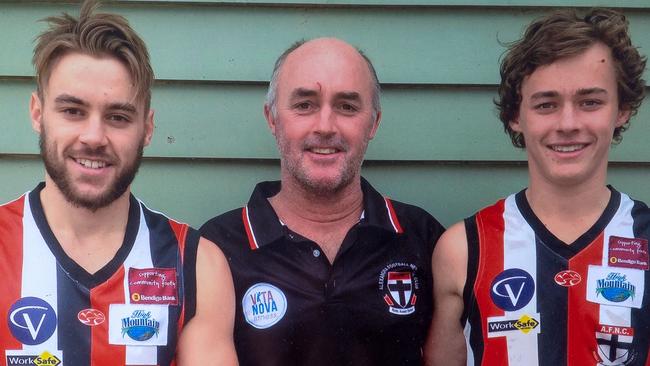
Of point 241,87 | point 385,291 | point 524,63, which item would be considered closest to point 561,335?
point 385,291

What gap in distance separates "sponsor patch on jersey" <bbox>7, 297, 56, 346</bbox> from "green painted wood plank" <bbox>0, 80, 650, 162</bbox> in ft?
2.71

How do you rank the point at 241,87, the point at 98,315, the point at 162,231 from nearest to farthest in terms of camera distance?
the point at 98,315, the point at 162,231, the point at 241,87

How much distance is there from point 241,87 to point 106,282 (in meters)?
0.97

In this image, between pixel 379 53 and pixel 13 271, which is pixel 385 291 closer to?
pixel 379 53

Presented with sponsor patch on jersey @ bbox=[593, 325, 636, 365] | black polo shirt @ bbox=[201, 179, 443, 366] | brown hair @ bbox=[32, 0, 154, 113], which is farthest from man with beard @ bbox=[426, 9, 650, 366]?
brown hair @ bbox=[32, 0, 154, 113]

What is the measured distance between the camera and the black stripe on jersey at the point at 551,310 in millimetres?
2748

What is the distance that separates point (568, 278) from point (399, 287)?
0.54m

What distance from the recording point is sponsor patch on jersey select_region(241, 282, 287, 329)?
286 centimetres

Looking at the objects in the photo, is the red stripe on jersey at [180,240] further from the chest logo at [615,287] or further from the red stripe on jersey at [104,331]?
the chest logo at [615,287]

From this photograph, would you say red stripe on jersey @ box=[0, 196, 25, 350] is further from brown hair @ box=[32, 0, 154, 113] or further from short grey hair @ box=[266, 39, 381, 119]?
short grey hair @ box=[266, 39, 381, 119]

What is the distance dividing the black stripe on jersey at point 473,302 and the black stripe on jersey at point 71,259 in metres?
1.06

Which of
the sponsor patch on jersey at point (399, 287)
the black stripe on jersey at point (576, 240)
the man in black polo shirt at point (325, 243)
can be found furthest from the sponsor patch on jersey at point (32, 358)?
the black stripe on jersey at point (576, 240)

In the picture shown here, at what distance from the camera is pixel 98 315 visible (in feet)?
8.59

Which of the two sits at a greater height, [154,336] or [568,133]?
[568,133]
